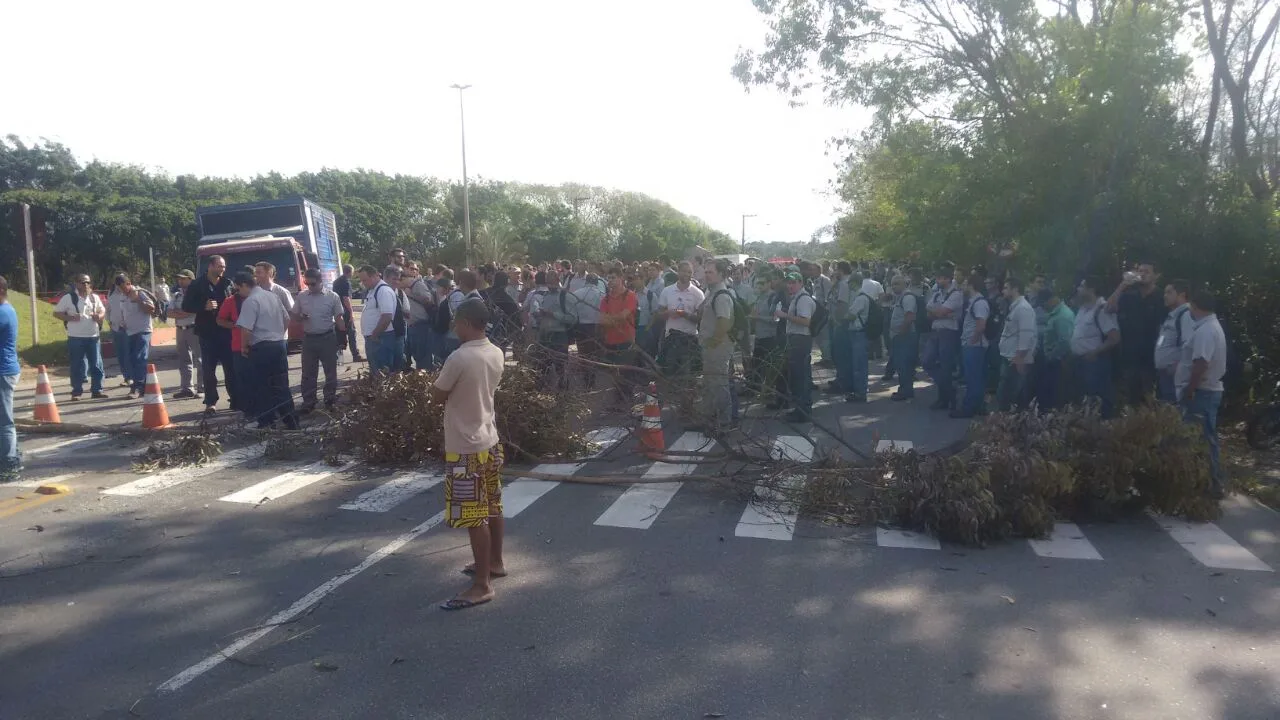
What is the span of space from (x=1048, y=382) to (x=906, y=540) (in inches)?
208

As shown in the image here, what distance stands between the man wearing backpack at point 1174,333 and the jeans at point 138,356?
13196 mm

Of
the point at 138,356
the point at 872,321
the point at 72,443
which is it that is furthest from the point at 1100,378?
the point at 138,356

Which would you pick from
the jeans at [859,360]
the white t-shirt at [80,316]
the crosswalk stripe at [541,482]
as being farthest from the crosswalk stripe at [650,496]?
the white t-shirt at [80,316]

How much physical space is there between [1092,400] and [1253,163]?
7.72 metres

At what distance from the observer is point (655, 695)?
4.45 meters

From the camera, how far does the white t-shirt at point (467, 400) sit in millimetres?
5504

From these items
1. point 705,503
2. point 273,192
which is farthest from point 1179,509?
point 273,192

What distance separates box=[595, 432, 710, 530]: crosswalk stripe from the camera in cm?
745

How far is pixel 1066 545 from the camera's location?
6.94 meters

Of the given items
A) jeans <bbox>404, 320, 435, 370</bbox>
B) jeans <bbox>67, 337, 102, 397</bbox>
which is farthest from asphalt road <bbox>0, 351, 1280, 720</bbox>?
jeans <bbox>67, 337, 102, 397</bbox>

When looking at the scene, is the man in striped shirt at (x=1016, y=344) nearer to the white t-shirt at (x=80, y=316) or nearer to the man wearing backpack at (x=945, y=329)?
the man wearing backpack at (x=945, y=329)

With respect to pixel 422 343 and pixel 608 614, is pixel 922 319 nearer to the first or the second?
pixel 422 343

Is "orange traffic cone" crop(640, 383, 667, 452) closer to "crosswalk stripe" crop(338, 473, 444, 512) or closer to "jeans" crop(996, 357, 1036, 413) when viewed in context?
"crosswalk stripe" crop(338, 473, 444, 512)

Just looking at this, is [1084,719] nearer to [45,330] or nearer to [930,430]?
[930,430]
